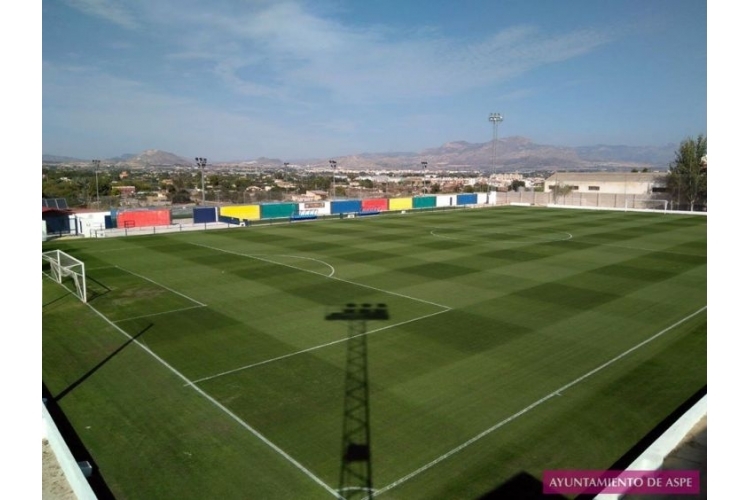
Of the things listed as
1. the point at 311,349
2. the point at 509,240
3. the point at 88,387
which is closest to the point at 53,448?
the point at 88,387

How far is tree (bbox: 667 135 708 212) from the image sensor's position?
78.7m

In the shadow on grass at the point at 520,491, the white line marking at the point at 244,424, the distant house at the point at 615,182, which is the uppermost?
the distant house at the point at 615,182

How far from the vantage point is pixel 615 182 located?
98.1 metres

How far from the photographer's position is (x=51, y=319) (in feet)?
69.7

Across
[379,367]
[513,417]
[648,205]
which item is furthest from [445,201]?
[513,417]

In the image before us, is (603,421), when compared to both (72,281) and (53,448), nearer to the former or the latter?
(53,448)

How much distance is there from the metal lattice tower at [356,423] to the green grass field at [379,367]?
25 centimetres

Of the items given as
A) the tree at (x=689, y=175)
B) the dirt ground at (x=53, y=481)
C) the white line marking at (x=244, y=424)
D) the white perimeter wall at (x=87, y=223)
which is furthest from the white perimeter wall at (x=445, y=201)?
the dirt ground at (x=53, y=481)

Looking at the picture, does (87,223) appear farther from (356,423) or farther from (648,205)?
(648,205)

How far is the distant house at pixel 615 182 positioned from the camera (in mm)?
89312

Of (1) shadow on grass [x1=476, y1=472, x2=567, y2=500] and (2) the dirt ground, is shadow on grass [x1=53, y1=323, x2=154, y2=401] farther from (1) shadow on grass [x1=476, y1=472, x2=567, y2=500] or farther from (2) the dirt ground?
(1) shadow on grass [x1=476, y1=472, x2=567, y2=500]

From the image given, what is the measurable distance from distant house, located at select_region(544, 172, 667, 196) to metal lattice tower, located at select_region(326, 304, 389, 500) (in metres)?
86.5

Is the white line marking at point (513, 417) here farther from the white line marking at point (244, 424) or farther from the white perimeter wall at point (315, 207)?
the white perimeter wall at point (315, 207)

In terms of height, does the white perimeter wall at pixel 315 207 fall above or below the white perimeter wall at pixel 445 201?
below
